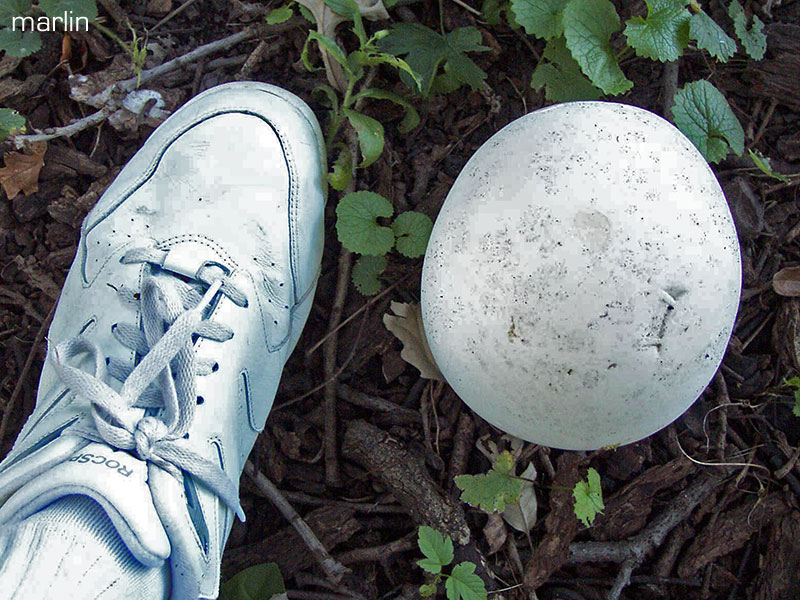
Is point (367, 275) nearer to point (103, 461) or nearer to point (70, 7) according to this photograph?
point (103, 461)

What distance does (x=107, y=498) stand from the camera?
1497 millimetres

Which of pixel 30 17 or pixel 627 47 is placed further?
pixel 30 17

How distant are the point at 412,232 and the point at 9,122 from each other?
→ 1292 mm

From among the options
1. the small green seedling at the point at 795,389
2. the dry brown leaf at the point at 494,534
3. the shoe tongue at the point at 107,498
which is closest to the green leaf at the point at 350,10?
the shoe tongue at the point at 107,498

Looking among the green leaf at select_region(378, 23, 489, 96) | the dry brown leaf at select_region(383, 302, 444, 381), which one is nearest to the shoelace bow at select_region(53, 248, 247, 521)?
the dry brown leaf at select_region(383, 302, 444, 381)

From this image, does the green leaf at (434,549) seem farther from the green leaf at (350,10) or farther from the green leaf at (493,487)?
the green leaf at (350,10)

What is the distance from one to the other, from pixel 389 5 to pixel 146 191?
90 centimetres

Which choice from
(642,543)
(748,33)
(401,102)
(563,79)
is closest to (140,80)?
(401,102)

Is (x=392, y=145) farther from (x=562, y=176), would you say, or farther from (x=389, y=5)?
(x=562, y=176)

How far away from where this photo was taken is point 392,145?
2361 mm

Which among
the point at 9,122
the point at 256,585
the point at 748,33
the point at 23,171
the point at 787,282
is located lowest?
the point at 256,585

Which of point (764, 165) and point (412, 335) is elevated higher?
point (764, 165)

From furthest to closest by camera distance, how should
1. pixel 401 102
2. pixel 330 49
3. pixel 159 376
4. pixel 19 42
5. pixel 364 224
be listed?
1. pixel 19 42
2. pixel 401 102
3. pixel 364 224
4. pixel 330 49
5. pixel 159 376

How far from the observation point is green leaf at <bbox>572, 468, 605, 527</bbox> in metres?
1.98
